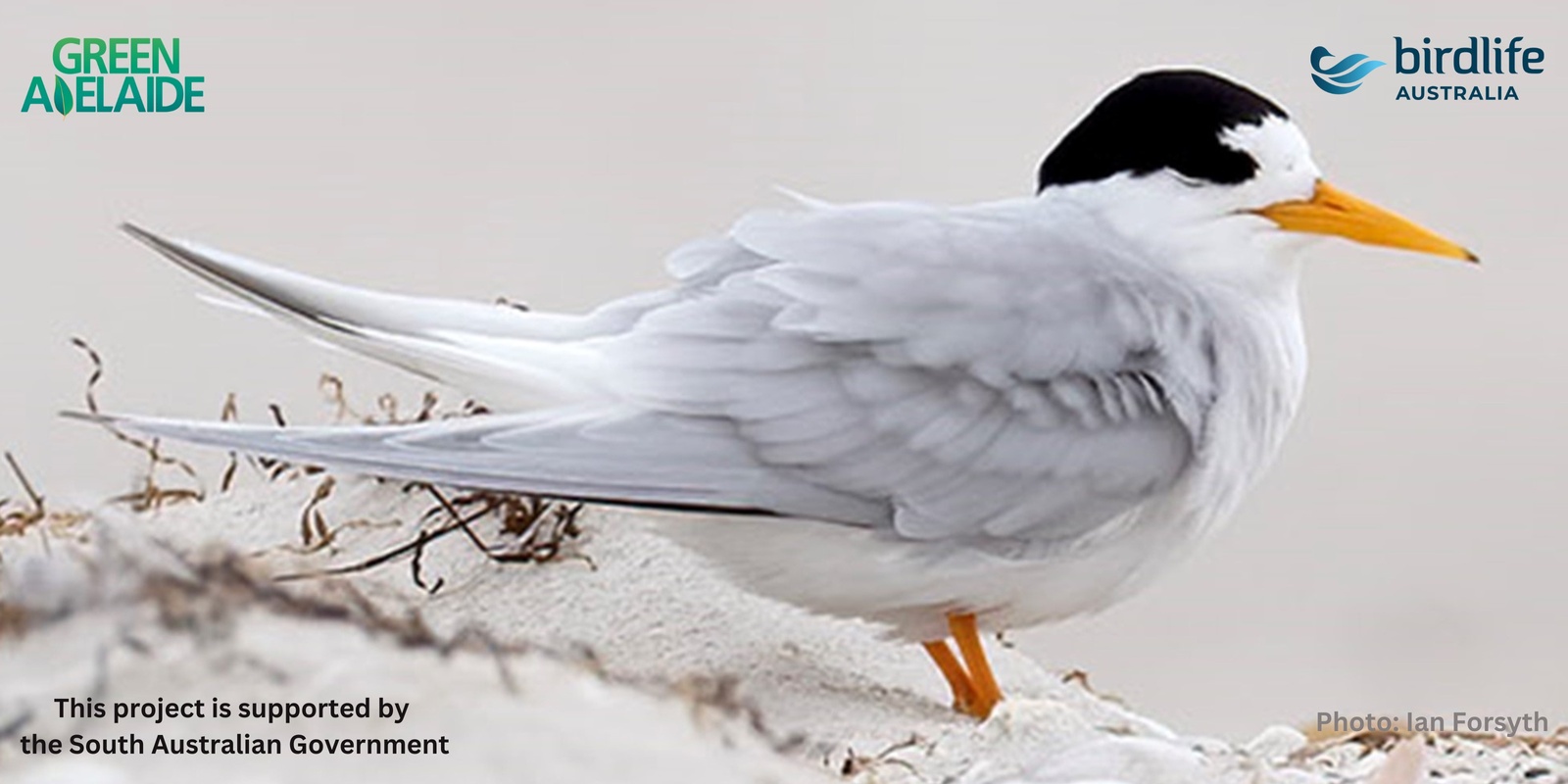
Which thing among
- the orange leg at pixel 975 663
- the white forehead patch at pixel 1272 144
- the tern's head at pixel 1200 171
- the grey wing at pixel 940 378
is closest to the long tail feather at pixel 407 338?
the grey wing at pixel 940 378

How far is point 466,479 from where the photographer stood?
14.8 ft

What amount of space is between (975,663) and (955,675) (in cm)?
14

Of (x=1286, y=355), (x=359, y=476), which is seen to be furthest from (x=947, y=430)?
(x=359, y=476)

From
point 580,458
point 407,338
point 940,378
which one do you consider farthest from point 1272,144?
point 407,338

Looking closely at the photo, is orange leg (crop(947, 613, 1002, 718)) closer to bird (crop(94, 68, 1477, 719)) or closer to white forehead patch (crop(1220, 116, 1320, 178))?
bird (crop(94, 68, 1477, 719))

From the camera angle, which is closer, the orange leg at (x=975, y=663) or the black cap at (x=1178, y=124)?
the orange leg at (x=975, y=663)

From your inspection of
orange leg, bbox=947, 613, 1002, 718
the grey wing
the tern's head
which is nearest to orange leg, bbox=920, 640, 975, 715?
orange leg, bbox=947, 613, 1002, 718

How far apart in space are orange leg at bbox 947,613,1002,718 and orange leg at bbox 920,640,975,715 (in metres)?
0.02

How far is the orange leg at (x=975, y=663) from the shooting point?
16.0ft

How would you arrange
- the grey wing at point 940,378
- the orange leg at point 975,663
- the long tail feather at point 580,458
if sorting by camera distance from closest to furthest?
the long tail feather at point 580,458, the grey wing at point 940,378, the orange leg at point 975,663

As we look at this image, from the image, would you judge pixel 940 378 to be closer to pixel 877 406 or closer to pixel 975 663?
pixel 877 406

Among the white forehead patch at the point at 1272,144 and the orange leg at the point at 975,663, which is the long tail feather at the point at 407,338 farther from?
the white forehead patch at the point at 1272,144

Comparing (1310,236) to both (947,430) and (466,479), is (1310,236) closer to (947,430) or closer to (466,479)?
(947,430)

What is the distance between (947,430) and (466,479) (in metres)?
0.81
